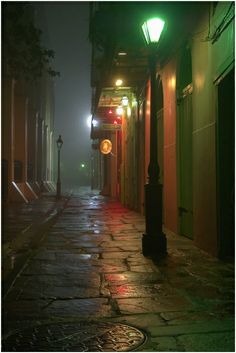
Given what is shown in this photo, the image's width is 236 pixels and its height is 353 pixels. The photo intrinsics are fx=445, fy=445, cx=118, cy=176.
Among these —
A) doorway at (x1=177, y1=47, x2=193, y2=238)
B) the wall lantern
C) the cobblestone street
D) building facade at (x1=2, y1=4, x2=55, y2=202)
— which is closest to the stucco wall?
the cobblestone street

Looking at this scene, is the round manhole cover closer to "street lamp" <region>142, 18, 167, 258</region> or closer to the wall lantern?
"street lamp" <region>142, 18, 167, 258</region>

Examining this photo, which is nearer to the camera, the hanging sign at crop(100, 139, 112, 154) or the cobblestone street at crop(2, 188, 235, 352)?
the cobblestone street at crop(2, 188, 235, 352)

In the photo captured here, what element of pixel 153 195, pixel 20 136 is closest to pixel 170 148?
pixel 153 195

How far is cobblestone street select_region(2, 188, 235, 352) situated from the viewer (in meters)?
4.07

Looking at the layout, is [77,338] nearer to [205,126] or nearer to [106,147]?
[205,126]

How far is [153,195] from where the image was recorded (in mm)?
8664

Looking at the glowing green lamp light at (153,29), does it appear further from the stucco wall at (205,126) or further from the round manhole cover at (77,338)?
the round manhole cover at (77,338)

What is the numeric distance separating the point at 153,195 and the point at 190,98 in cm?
271

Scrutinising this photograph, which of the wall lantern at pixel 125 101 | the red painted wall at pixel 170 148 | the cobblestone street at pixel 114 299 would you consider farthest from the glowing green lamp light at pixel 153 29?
the wall lantern at pixel 125 101

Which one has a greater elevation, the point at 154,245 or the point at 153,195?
the point at 153,195


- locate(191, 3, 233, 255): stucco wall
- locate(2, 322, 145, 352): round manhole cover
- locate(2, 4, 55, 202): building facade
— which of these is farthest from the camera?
locate(2, 4, 55, 202): building facade

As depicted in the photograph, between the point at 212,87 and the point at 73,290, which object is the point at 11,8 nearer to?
the point at 212,87

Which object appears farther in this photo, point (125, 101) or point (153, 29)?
point (125, 101)

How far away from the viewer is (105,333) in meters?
4.25
